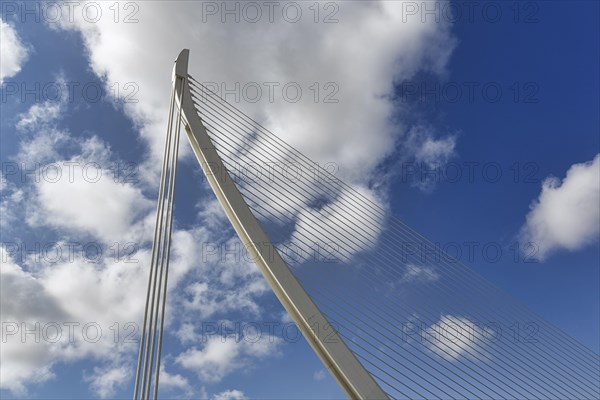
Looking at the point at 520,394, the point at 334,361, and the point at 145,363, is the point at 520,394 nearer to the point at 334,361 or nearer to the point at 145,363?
the point at 334,361

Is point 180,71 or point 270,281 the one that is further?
point 180,71

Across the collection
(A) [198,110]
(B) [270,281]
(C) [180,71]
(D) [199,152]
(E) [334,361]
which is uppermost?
(C) [180,71]

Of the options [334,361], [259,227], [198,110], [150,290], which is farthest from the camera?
[198,110]

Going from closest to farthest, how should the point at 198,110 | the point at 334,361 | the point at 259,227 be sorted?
1. the point at 334,361
2. the point at 259,227
3. the point at 198,110

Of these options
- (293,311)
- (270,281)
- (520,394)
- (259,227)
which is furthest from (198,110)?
(520,394)

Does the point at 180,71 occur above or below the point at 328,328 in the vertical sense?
above

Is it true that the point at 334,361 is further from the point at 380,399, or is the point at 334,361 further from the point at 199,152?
the point at 199,152

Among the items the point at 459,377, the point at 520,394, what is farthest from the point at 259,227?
the point at 520,394

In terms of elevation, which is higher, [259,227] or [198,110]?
[198,110]

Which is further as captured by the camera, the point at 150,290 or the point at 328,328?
the point at 328,328

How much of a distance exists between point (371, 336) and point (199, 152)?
17.3 feet

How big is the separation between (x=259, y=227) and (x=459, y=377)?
200 inches

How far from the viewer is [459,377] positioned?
995cm

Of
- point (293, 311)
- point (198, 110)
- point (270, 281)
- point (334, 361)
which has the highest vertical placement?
point (198, 110)
